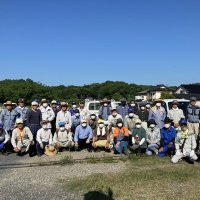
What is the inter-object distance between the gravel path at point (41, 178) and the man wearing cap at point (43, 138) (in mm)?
459

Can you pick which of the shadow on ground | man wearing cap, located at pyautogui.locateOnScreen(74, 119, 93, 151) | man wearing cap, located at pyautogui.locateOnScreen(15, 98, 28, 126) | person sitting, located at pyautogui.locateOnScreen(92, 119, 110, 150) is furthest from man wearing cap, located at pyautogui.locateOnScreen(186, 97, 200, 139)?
man wearing cap, located at pyautogui.locateOnScreen(15, 98, 28, 126)

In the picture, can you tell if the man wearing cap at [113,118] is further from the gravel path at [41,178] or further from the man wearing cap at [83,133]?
the gravel path at [41,178]

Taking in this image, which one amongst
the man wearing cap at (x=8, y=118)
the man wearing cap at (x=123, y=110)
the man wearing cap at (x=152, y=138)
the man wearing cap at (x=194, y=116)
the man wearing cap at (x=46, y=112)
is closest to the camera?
the man wearing cap at (x=152, y=138)

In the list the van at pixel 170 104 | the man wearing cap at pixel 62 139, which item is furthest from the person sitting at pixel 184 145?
the van at pixel 170 104

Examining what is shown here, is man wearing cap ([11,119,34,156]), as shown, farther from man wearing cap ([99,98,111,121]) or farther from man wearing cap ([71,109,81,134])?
man wearing cap ([99,98,111,121])

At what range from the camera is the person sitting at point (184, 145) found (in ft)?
34.9

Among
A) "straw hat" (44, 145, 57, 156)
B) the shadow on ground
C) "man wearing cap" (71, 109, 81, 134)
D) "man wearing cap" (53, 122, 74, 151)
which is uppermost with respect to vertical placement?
"man wearing cap" (71, 109, 81, 134)

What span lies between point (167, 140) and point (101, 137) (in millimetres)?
2533

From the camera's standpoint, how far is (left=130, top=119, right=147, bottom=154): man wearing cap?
39.1 feet

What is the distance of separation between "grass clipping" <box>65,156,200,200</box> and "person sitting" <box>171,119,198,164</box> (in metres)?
0.47

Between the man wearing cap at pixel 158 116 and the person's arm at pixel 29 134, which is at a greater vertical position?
the man wearing cap at pixel 158 116

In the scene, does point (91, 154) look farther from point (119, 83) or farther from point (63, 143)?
point (119, 83)

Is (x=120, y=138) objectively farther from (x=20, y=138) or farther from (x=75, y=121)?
(x=20, y=138)

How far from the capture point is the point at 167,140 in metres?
11.7
